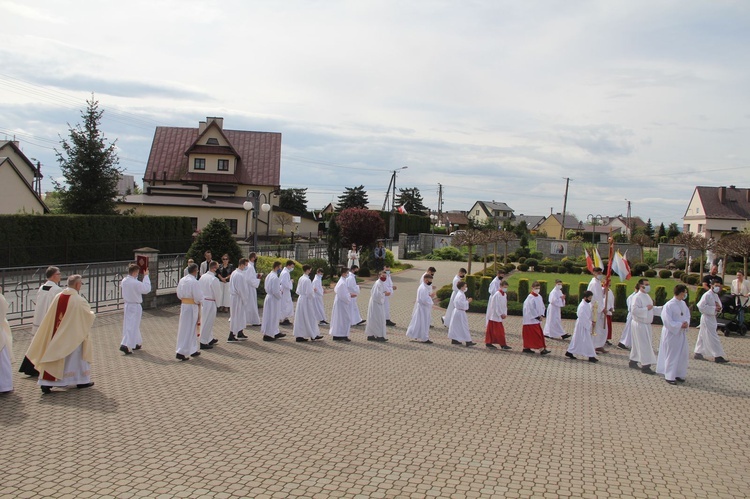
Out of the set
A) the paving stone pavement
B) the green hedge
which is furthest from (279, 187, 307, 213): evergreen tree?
the paving stone pavement

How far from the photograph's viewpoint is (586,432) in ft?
27.7

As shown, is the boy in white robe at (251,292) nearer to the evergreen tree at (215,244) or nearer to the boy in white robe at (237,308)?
the boy in white robe at (237,308)

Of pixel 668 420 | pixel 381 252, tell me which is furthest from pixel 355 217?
pixel 668 420

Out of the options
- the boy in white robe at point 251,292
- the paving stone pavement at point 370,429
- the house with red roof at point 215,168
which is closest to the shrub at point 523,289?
the paving stone pavement at point 370,429

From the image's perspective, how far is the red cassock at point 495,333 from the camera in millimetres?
14523

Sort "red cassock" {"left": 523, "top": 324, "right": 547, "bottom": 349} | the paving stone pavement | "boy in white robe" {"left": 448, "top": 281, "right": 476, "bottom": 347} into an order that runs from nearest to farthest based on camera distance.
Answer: the paving stone pavement
"red cassock" {"left": 523, "top": 324, "right": 547, "bottom": 349}
"boy in white robe" {"left": 448, "top": 281, "right": 476, "bottom": 347}

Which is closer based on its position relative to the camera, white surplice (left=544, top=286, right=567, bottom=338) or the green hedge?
white surplice (left=544, top=286, right=567, bottom=338)

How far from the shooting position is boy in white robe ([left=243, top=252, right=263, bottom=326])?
50.2ft

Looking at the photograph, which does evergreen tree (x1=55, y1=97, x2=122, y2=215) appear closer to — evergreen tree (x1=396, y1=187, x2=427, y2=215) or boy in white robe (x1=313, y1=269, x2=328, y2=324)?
boy in white robe (x1=313, y1=269, x2=328, y2=324)

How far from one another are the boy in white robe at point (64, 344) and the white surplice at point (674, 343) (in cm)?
995

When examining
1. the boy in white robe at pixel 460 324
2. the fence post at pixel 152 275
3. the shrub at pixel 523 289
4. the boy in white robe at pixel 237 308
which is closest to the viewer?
the boy in white robe at pixel 237 308

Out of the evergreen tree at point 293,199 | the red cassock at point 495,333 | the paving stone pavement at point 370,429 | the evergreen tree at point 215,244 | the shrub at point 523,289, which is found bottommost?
the paving stone pavement at point 370,429

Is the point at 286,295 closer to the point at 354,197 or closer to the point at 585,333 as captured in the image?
the point at 585,333

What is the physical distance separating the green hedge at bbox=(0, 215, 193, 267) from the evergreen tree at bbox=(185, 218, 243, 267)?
28.4 feet
